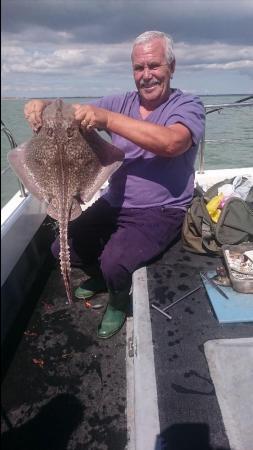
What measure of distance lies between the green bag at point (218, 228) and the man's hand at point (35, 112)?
1651 millimetres

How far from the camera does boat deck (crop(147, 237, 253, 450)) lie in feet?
→ 6.04

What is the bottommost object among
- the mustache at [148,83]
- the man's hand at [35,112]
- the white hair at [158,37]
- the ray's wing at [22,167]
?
the ray's wing at [22,167]

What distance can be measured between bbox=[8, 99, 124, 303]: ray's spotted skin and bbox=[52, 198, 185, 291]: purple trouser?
52 cm

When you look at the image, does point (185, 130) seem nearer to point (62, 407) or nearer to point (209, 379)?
point (209, 379)

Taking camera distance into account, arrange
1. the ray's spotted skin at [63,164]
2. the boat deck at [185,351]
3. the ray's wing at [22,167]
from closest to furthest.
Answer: the boat deck at [185,351] < the ray's spotted skin at [63,164] < the ray's wing at [22,167]

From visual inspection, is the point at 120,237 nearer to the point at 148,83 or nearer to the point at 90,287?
the point at 90,287

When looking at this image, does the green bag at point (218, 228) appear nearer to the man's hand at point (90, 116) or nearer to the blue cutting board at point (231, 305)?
the blue cutting board at point (231, 305)

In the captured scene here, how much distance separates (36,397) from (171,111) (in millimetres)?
2757

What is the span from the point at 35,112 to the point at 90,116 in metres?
0.58

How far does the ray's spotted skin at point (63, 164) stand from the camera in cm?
266

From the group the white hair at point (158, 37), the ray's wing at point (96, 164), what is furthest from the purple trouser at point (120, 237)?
the white hair at point (158, 37)

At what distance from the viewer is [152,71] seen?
3.17 meters

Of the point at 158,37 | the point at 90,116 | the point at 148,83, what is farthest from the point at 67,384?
the point at 158,37

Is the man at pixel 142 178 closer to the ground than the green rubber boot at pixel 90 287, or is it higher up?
higher up
